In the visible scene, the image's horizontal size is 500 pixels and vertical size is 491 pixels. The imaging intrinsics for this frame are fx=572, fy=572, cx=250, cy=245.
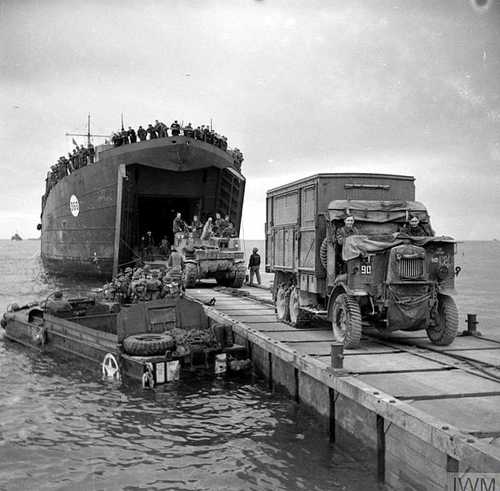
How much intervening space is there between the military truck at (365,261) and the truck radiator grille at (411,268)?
0.01m

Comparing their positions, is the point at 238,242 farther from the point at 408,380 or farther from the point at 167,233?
the point at 408,380

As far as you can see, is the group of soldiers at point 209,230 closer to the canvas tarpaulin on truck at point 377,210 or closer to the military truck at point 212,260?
the military truck at point 212,260

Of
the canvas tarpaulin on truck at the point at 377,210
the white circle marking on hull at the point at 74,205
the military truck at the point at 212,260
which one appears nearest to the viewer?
the canvas tarpaulin on truck at the point at 377,210

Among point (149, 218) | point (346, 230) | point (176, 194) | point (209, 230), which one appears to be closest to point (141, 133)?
point (176, 194)

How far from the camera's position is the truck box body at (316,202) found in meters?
9.78

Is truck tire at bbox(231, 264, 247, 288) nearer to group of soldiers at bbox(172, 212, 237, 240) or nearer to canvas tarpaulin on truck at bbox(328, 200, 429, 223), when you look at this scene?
group of soldiers at bbox(172, 212, 237, 240)

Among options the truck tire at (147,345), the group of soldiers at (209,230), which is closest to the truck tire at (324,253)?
the truck tire at (147,345)

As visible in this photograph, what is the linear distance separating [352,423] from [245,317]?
6046 millimetres

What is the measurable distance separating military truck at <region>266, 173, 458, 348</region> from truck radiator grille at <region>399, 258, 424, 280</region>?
15 mm

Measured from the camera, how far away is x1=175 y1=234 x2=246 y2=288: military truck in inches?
795

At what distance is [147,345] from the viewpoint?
32.4 feet

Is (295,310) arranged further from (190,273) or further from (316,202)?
(190,273)

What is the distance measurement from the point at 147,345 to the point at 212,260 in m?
10.5

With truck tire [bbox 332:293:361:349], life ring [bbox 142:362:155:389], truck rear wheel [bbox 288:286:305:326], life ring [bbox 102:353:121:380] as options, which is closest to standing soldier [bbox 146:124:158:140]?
truck rear wheel [bbox 288:286:305:326]
